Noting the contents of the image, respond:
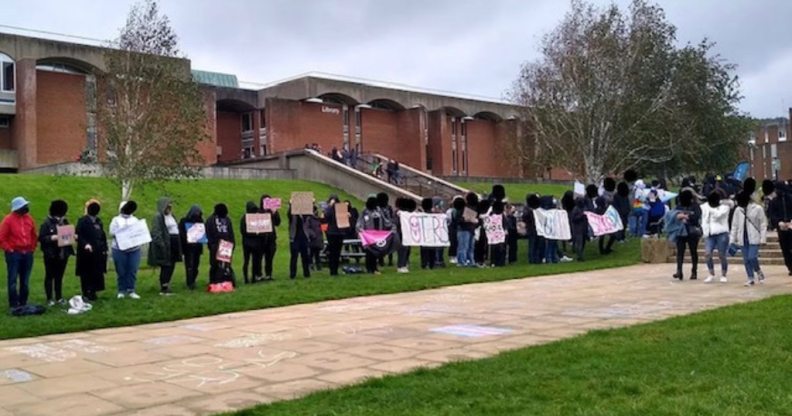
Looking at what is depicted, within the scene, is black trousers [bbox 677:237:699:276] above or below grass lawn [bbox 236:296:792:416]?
above

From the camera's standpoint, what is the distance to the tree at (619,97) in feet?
106

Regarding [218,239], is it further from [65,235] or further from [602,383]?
[602,383]

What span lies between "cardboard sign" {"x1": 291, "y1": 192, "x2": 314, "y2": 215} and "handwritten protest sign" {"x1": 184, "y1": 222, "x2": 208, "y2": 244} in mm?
2327

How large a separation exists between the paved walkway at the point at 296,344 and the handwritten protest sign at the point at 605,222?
6.29 metres

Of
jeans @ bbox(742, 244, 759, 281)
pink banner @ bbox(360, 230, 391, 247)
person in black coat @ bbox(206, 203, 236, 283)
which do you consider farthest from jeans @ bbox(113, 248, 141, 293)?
jeans @ bbox(742, 244, 759, 281)

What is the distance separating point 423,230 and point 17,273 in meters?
9.50

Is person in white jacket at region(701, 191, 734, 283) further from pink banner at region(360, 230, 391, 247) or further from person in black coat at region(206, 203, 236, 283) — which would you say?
person in black coat at region(206, 203, 236, 283)

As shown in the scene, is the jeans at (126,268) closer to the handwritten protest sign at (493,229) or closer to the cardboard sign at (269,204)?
the cardboard sign at (269,204)

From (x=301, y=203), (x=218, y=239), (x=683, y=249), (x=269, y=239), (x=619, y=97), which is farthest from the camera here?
(x=619, y=97)

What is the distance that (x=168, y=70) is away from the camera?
75.8 ft

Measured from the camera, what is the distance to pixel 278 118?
5712 centimetres

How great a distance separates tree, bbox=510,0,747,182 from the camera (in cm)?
3222

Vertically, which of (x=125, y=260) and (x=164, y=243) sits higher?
(x=164, y=243)

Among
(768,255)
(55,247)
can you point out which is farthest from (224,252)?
(768,255)
